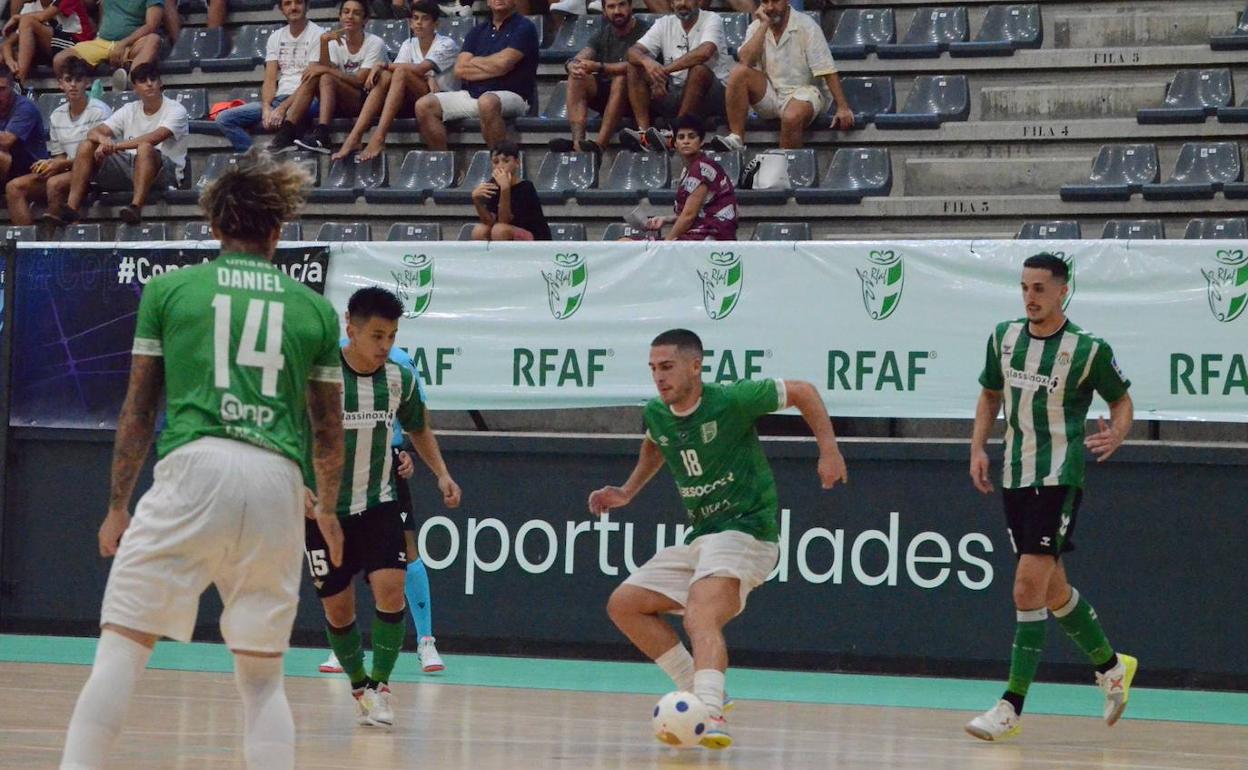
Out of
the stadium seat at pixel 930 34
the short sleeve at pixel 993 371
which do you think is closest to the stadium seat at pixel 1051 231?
the stadium seat at pixel 930 34

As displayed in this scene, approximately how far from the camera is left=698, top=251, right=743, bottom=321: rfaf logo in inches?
410

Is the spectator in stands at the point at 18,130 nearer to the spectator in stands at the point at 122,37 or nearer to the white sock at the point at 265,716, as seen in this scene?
the spectator in stands at the point at 122,37

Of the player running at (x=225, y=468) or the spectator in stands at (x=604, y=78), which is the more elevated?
the spectator in stands at (x=604, y=78)

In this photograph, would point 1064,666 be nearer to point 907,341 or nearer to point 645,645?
point 907,341

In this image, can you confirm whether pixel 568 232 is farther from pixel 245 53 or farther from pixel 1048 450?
pixel 1048 450

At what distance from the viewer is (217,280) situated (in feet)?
15.5

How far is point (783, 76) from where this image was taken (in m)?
13.5

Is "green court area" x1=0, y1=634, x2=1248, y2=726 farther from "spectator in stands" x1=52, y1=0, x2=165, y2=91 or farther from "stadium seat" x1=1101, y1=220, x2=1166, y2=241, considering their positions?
"spectator in stands" x1=52, y1=0, x2=165, y2=91

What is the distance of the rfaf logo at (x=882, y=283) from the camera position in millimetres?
10133

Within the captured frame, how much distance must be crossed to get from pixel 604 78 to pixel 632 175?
926mm

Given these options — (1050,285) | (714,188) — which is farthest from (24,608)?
(1050,285)

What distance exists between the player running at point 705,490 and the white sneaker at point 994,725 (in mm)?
1083

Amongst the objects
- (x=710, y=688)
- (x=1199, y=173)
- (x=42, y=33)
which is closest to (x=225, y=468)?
(x=710, y=688)

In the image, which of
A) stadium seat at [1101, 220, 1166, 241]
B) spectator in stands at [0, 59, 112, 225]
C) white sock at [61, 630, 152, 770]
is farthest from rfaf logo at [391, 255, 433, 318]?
white sock at [61, 630, 152, 770]
